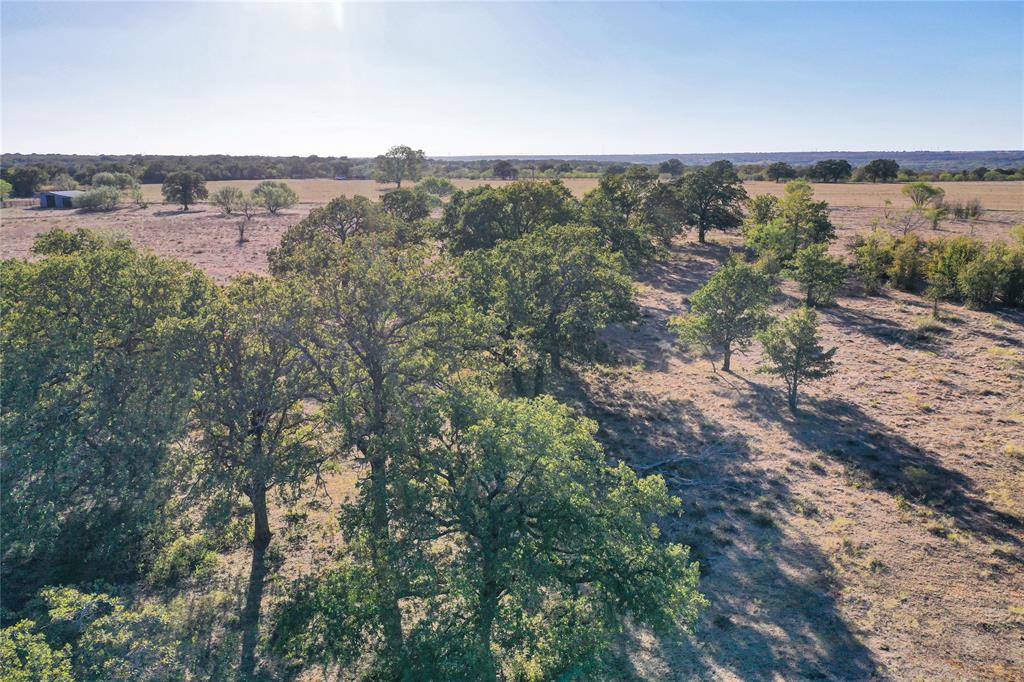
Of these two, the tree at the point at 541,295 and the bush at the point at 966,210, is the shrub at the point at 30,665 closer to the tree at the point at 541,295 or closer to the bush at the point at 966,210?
the tree at the point at 541,295

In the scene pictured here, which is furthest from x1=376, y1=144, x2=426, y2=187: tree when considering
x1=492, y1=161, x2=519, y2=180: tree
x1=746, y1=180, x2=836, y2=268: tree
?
x1=746, y1=180, x2=836, y2=268: tree

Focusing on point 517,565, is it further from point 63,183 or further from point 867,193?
point 63,183

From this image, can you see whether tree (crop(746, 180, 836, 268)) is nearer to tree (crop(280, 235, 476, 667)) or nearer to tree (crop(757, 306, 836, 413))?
tree (crop(757, 306, 836, 413))

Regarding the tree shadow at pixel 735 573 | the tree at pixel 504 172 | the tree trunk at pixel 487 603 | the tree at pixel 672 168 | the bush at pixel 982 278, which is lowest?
the tree shadow at pixel 735 573

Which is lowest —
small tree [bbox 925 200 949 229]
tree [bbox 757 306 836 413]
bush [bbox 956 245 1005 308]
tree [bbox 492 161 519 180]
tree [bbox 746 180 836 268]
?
tree [bbox 757 306 836 413]

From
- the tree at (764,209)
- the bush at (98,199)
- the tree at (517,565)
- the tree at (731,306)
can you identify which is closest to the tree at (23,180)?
the bush at (98,199)

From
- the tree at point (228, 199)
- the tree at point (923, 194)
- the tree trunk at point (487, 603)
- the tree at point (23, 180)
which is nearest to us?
the tree trunk at point (487, 603)

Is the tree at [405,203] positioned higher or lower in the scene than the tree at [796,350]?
higher
